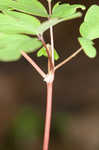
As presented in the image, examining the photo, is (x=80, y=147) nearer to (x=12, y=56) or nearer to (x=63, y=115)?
(x=63, y=115)

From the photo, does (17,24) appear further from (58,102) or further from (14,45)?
(58,102)

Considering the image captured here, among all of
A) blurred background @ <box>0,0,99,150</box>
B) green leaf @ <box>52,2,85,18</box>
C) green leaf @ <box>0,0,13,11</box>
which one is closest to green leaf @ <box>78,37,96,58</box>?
green leaf @ <box>52,2,85,18</box>

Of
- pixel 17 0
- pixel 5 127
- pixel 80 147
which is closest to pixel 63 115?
pixel 80 147

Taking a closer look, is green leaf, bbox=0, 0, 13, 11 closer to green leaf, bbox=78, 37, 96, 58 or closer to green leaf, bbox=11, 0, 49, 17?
green leaf, bbox=11, 0, 49, 17

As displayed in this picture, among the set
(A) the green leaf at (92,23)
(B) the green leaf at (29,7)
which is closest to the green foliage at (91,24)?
(A) the green leaf at (92,23)

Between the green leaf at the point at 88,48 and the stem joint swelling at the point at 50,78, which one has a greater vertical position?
the green leaf at the point at 88,48

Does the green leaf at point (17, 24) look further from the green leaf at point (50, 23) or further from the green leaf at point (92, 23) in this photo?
the green leaf at point (92, 23)

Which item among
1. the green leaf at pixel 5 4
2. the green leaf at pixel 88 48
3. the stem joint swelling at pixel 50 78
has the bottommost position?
the stem joint swelling at pixel 50 78

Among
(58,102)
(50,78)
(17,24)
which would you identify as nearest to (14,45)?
(17,24)
